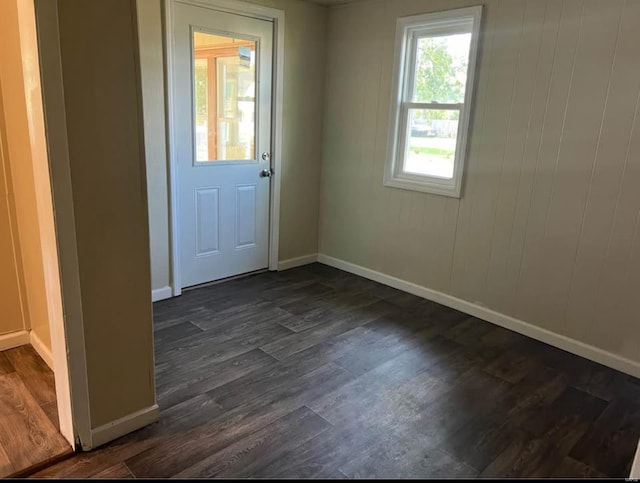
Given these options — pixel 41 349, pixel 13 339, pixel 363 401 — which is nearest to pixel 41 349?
pixel 41 349

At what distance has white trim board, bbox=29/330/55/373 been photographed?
2.51 meters

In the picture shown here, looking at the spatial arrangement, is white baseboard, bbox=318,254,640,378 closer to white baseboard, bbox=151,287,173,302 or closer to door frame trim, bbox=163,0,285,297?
door frame trim, bbox=163,0,285,297

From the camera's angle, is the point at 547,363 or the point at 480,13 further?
the point at 480,13

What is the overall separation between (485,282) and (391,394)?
1.34m

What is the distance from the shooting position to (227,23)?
345 centimetres

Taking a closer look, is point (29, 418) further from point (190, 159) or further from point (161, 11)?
point (161, 11)

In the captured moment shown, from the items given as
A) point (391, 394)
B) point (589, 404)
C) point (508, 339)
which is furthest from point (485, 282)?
point (391, 394)

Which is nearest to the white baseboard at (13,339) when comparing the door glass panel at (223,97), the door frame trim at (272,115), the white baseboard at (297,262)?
the door frame trim at (272,115)

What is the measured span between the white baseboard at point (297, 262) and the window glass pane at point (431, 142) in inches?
51.5

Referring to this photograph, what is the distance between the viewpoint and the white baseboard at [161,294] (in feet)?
11.3

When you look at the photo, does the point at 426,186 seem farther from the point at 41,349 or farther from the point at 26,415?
the point at 26,415

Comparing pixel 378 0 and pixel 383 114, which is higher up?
pixel 378 0

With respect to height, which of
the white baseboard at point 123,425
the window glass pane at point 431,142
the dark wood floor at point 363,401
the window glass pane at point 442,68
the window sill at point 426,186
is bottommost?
the dark wood floor at point 363,401

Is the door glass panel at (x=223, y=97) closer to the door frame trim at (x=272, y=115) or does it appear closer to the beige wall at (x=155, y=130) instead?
the door frame trim at (x=272, y=115)
